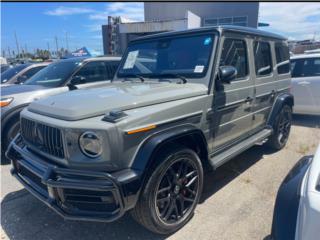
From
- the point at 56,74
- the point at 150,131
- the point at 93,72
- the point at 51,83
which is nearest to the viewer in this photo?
the point at 150,131

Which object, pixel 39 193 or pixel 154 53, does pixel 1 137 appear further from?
pixel 154 53

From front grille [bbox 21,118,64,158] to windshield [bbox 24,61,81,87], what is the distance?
9.02 ft

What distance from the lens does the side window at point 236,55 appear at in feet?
11.2

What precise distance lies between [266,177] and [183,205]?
1.78m

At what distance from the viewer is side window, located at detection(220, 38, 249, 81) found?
3.42 m

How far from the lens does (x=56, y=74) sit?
5.82 metres

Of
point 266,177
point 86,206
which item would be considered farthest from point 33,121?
point 266,177

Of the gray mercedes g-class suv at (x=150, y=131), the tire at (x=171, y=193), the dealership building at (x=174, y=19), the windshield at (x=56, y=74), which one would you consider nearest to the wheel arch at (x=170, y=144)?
the gray mercedes g-class suv at (x=150, y=131)

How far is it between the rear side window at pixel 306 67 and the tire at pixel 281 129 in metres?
2.35

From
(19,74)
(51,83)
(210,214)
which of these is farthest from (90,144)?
(19,74)

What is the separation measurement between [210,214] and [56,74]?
14.8ft

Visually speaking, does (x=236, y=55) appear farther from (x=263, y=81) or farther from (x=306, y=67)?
(x=306, y=67)

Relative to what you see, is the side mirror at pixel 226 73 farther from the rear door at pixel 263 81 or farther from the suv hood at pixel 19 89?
the suv hood at pixel 19 89

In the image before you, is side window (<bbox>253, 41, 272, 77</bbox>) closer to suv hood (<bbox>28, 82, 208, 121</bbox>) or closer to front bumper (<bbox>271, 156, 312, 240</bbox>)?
suv hood (<bbox>28, 82, 208, 121</bbox>)
